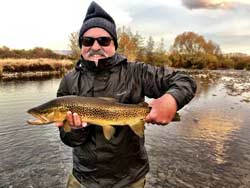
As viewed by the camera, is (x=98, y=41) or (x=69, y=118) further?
(x=98, y=41)

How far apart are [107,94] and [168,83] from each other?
62 centimetres

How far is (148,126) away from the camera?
13586 millimetres

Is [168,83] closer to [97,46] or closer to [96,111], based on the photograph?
[96,111]

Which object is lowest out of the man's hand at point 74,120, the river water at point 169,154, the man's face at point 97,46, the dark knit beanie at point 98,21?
the river water at point 169,154

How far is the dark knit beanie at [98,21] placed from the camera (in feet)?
11.2

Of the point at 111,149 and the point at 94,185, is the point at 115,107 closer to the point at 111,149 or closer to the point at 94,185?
the point at 111,149

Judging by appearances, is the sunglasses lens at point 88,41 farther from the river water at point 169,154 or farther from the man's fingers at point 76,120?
the river water at point 169,154

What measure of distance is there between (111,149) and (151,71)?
832 mm

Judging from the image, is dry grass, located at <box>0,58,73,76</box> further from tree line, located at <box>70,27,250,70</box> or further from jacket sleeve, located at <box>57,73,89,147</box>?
jacket sleeve, located at <box>57,73,89,147</box>

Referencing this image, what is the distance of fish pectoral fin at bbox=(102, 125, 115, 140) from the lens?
292 centimetres

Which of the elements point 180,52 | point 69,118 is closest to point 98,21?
point 69,118

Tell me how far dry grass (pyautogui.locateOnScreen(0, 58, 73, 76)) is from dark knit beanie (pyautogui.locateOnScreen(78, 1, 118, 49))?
125 feet

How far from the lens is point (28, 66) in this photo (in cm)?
4566

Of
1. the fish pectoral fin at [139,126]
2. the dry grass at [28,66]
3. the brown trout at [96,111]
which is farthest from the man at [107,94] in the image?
the dry grass at [28,66]
